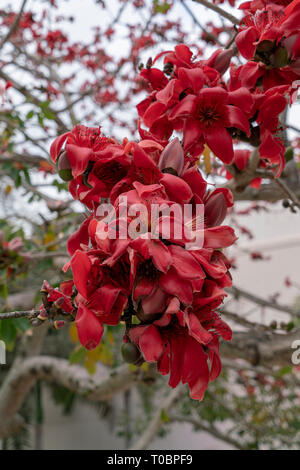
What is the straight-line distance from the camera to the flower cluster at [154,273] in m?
0.29

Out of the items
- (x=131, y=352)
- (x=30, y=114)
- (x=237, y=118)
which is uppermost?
(x=30, y=114)

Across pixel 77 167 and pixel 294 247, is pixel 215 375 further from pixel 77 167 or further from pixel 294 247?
pixel 294 247

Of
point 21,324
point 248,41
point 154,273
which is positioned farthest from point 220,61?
point 21,324

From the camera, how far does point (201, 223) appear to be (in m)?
0.35

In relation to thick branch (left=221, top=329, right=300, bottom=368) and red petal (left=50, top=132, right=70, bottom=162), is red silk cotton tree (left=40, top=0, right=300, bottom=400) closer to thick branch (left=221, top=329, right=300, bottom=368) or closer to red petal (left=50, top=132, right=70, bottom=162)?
red petal (left=50, top=132, right=70, bottom=162)

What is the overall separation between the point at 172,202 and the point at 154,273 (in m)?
0.06

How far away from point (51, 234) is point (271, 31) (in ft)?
4.06

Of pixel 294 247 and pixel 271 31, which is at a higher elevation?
pixel 294 247

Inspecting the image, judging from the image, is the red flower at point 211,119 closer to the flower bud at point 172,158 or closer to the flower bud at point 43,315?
the flower bud at point 172,158

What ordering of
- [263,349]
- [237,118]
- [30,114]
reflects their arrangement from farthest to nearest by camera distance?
[30,114]
[263,349]
[237,118]

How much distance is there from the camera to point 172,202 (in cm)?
31

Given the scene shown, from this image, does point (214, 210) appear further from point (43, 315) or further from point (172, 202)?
point (43, 315)

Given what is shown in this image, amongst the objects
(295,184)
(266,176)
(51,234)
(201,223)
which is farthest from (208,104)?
(51,234)

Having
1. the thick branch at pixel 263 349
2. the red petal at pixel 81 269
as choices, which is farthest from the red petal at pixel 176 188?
the thick branch at pixel 263 349
